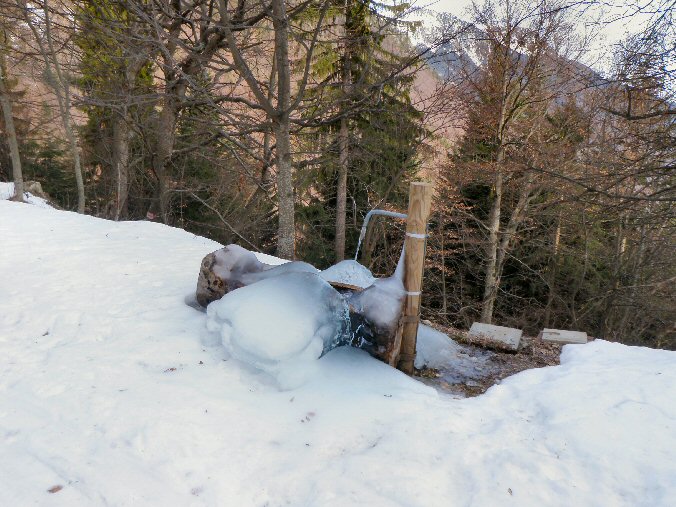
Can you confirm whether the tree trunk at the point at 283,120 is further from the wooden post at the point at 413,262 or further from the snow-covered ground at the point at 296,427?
the wooden post at the point at 413,262

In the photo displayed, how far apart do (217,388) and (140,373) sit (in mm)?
555

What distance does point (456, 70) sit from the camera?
11438 mm

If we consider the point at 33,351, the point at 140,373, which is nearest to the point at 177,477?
the point at 140,373

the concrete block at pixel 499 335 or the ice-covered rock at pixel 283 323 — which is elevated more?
the ice-covered rock at pixel 283 323

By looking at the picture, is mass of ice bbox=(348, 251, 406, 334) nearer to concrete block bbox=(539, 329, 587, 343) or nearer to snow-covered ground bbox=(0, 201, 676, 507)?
snow-covered ground bbox=(0, 201, 676, 507)

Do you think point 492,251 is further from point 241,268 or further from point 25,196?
point 25,196

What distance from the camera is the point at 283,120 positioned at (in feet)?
18.4

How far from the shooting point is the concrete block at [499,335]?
4477 mm

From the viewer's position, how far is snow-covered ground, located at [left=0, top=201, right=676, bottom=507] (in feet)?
6.87

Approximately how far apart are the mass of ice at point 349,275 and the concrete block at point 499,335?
52.4 inches

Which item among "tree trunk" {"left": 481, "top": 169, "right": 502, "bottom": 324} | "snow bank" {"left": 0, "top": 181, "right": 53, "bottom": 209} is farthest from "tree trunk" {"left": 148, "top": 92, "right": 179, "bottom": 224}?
"tree trunk" {"left": 481, "top": 169, "right": 502, "bottom": 324}

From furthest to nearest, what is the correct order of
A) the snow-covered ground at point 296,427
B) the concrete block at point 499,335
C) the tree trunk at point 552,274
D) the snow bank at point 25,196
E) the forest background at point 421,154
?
1. the tree trunk at point 552,274
2. the snow bank at point 25,196
3. the forest background at point 421,154
4. the concrete block at point 499,335
5. the snow-covered ground at point 296,427

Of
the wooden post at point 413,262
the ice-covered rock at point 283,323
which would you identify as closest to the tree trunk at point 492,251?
the wooden post at point 413,262

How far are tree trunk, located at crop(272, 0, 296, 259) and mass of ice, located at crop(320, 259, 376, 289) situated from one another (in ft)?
6.28
